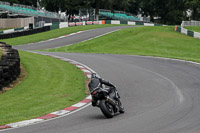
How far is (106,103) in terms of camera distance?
9953mm

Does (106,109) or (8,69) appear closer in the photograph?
(106,109)

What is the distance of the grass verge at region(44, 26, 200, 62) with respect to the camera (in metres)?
29.9

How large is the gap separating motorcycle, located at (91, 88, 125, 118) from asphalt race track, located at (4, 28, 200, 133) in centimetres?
19

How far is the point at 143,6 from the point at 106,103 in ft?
296

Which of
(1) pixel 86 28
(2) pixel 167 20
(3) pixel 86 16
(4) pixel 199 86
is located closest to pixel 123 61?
(4) pixel 199 86

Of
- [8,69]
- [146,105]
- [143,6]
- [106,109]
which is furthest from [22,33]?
[143,6]

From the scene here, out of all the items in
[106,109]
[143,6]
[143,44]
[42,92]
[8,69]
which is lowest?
[42,92]

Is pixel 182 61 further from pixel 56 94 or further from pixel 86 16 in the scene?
pixel 86 16

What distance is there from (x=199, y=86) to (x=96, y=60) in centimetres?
915

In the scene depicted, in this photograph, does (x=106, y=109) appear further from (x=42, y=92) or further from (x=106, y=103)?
(x=42, y=92)

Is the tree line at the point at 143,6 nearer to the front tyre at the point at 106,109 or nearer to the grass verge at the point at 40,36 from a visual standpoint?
the grass verge at the point at 40,36

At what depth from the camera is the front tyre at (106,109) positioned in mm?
9617

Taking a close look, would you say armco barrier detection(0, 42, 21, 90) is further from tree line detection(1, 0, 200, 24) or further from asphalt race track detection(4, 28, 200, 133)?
tree line detection(1, 0, 200, 24)

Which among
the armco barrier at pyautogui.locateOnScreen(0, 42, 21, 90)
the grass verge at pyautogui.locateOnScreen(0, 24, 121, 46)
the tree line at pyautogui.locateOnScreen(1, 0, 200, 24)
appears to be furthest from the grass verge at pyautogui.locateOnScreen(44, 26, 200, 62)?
the tree line at pyautogui.locateOnScreen(1, 0, 200, 24)
